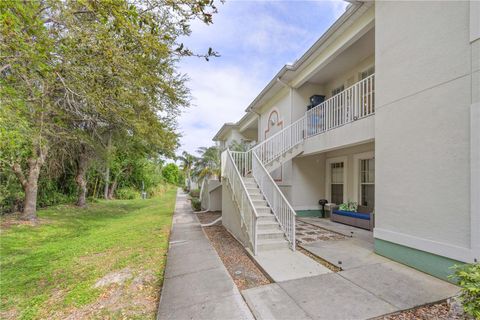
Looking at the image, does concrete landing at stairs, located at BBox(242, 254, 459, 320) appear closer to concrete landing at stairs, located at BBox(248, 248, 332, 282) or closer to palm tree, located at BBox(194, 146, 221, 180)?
concrete landing at stairs, located at BBox(248, 248, 332, 282)

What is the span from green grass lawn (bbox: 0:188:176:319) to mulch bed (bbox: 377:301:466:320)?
10.5ft

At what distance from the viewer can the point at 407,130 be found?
14.4 ft

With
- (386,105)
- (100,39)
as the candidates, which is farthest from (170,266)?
(386,105)

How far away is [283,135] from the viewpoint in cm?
891

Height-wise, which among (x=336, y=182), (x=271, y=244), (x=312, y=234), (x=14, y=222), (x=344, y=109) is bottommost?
(x=14, y=222)

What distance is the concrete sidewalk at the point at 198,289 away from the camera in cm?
293

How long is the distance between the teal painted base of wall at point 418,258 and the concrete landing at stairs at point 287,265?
5.19 ft

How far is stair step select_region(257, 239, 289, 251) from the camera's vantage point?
17.3 feet

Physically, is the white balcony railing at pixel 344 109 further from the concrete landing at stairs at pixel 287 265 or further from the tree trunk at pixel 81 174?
the tree trunk at pixel 81 174

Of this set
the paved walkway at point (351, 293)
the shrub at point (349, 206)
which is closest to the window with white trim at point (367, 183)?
the shrub at point (349, 206)

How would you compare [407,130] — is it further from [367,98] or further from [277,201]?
[277,201]

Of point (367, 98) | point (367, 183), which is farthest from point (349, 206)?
point (367, 98)

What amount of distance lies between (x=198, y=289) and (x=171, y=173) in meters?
Answer: 46.2

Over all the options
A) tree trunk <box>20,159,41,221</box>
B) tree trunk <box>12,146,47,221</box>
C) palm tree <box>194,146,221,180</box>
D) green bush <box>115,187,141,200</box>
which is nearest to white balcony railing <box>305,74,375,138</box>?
palm tree <box>194,146,221,180</box>
